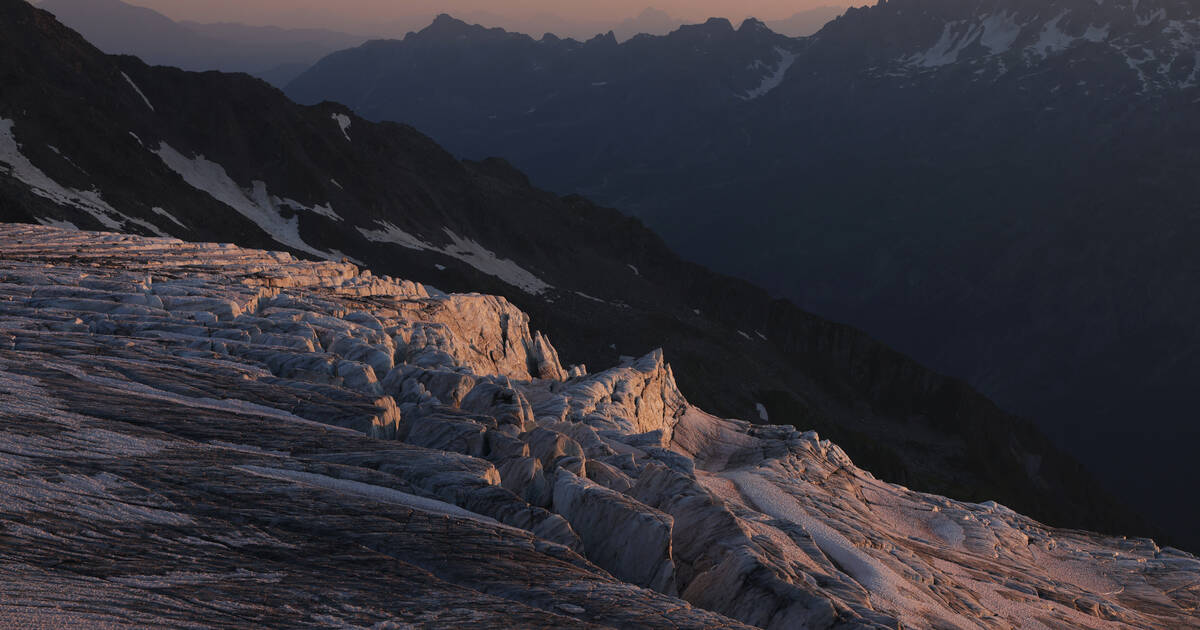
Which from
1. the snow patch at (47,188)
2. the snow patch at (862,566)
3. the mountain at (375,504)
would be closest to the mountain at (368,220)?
the snow patch at (47,188)

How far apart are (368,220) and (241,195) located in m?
21.3

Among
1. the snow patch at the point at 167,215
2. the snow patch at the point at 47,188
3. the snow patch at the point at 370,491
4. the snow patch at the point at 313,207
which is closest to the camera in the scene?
the snow patch at the point at 370,491

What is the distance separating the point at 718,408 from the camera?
12625 cm

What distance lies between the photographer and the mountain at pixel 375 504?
15.8 m

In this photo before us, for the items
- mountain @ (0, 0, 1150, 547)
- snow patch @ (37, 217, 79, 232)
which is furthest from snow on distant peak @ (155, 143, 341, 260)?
snow patch @ (37, 217, 79, 232)

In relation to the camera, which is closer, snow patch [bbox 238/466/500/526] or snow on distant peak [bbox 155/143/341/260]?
snow patch [bbox 238/466/500/526]

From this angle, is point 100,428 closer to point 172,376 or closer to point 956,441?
point 172,376

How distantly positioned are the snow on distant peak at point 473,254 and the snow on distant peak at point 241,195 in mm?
14354

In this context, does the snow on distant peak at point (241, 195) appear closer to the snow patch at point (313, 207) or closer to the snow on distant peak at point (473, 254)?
the snow patch at point (313, 207)

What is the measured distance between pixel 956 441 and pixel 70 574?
19667 centimetres

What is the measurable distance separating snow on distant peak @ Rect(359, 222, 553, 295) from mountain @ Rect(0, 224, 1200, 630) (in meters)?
106

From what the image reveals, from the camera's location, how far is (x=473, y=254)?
16675cm

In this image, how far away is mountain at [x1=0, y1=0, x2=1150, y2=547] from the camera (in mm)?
108312

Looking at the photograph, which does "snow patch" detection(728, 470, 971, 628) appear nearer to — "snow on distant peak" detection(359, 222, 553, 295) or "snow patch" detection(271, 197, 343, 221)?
"snow on distant peak" detection(359, 222, 553, 295)
